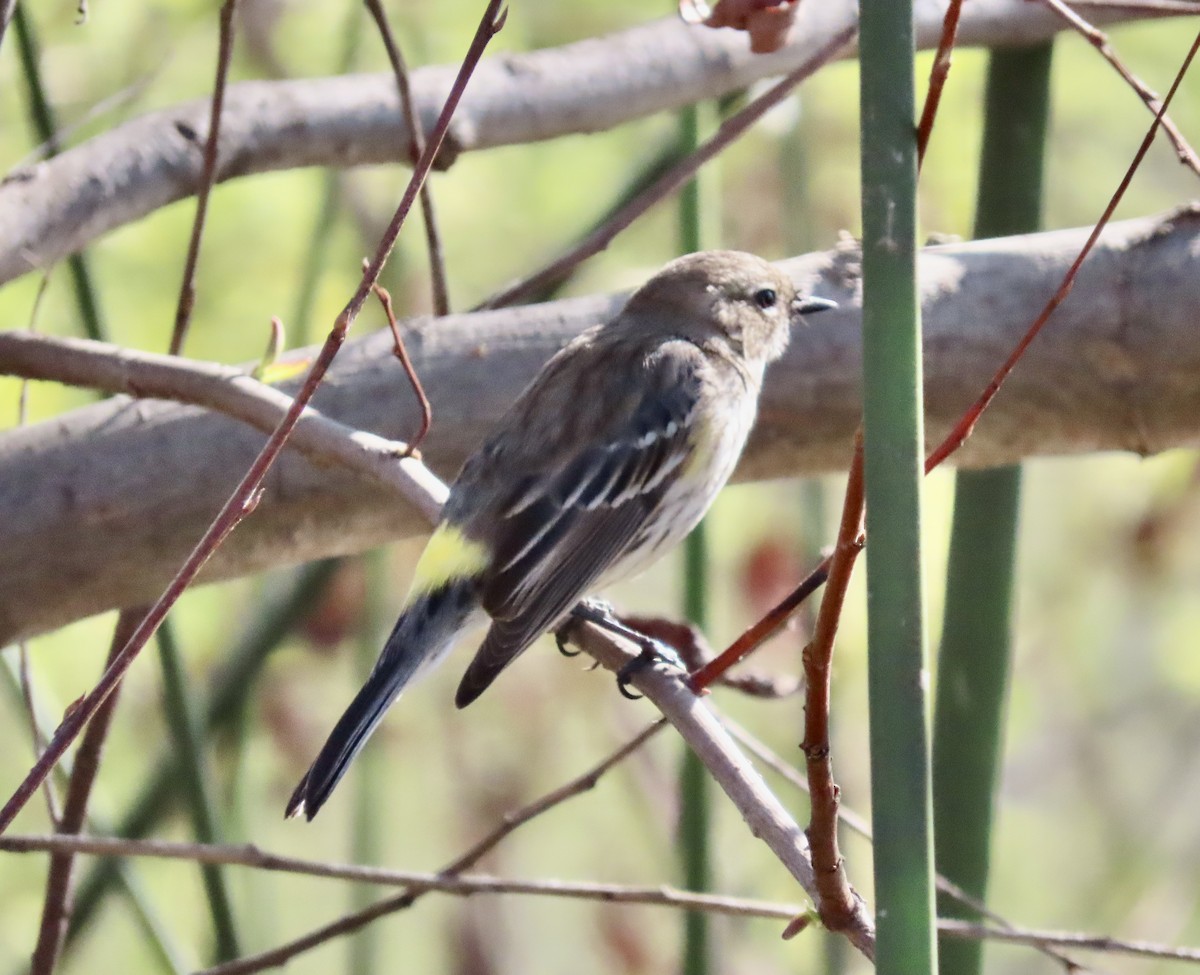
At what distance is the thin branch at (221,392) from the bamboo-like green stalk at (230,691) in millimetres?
1345

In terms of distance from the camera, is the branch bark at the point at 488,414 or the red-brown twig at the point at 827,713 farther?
the branch bark at the point at 488,414

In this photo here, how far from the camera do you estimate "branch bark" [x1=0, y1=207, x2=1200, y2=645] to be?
2539 mm

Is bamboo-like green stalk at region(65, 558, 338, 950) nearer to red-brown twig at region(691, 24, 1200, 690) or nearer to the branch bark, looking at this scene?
the branch bark

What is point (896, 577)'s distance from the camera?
3.92 feet

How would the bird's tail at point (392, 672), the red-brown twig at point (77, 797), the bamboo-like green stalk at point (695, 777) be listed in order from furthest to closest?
the bamboo-like green stalk at point (695, 777), the red-brown twig at point (77, 797), the bird's tail at point (392, 672)

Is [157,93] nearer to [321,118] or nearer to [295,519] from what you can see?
[321,118]

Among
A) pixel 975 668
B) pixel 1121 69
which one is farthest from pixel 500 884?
pixel 1121 69

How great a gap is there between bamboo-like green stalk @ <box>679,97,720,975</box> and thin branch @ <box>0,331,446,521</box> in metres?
1.03

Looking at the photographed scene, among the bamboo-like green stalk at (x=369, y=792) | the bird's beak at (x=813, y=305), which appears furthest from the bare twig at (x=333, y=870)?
the bamboo-like green stalk at (x=369, y=792)

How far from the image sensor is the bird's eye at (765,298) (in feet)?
11.2

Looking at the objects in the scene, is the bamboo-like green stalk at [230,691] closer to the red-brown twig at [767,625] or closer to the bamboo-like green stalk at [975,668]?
the bamboo-like green stalk at [975,668]

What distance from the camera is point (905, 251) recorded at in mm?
1232

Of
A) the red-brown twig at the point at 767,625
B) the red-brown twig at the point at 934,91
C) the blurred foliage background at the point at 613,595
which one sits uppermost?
the red-brown twig at the point at 934,91

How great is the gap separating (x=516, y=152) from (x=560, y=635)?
10.0 feet
